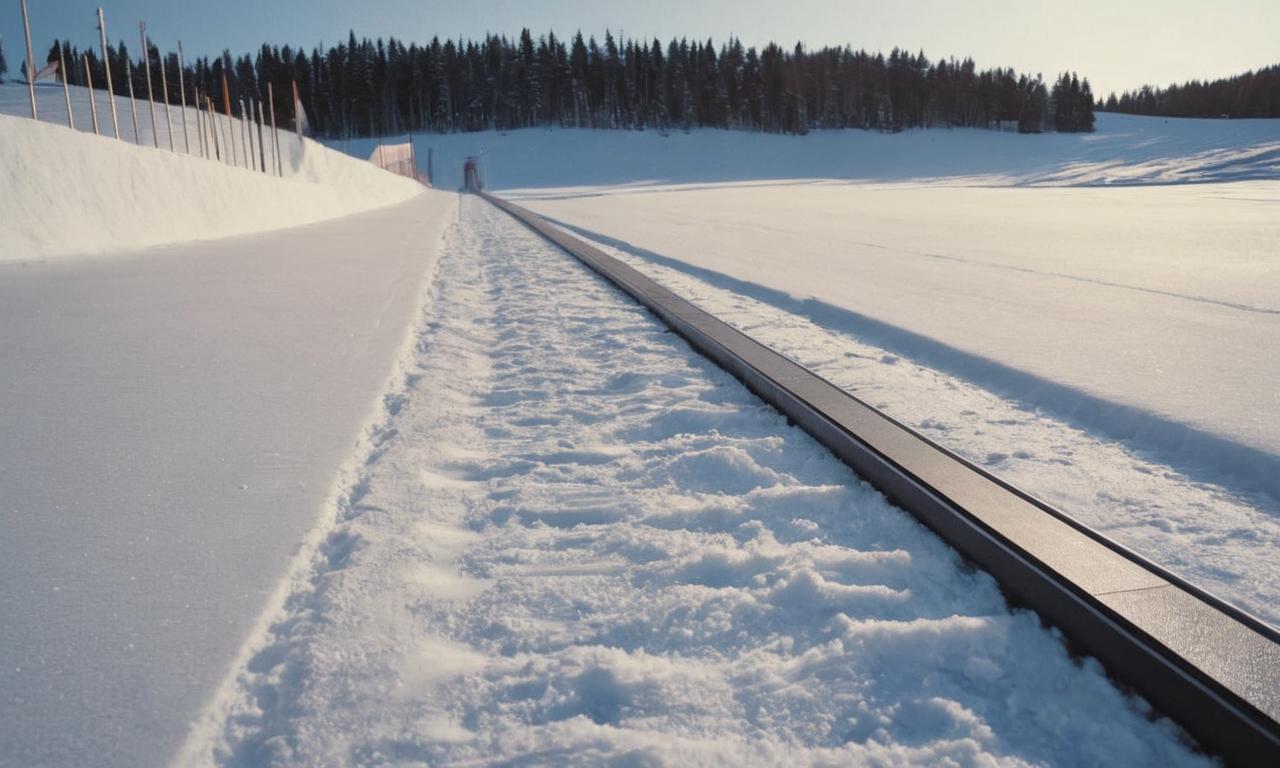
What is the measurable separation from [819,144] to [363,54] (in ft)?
173

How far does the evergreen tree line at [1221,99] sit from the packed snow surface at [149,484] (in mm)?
103950

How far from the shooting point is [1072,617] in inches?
56.5

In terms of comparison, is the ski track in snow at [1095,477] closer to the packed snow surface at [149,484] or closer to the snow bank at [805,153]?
the packed snow surface at [149,484]

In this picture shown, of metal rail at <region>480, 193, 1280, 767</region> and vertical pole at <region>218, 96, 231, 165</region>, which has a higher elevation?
vertical pole at <region>218, 96, 231, 165</region>

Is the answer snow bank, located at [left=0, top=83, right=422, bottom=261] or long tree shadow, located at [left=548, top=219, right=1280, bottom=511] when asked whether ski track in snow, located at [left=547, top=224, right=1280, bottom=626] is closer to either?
long tree shadow, located at [left=548, top=219, right=1280, bottom=511]

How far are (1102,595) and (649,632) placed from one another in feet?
2.96

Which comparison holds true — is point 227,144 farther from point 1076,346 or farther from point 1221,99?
point 1221,99

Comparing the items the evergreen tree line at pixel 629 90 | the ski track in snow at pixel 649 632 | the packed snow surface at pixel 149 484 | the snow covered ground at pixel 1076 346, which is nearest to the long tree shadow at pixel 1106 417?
the snow covered ground at pixel 1076 346

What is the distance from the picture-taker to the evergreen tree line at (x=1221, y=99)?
79.2m

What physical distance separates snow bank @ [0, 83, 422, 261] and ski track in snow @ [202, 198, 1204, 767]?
21.1ft

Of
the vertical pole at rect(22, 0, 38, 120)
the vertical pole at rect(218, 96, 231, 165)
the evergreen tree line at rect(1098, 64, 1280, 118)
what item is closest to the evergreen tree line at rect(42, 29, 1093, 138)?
the evergreen tree line at rect(1098, 64, 1280, 118)

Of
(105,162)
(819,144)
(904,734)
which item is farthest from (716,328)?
(819,144)

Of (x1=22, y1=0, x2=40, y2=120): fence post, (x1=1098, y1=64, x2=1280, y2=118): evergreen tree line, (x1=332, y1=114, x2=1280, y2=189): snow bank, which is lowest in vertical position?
Answer: (x1=22, y1=0, x2=40, y2=120): fence post

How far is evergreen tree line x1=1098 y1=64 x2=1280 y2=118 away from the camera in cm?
7919
